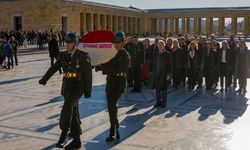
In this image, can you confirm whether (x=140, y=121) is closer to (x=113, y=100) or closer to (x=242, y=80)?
(x=113, y=100)

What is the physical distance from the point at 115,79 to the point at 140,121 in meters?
1.82

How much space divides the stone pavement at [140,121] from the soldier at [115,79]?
0.32m

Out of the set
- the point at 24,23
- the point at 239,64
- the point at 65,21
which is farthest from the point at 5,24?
the point at 239,64

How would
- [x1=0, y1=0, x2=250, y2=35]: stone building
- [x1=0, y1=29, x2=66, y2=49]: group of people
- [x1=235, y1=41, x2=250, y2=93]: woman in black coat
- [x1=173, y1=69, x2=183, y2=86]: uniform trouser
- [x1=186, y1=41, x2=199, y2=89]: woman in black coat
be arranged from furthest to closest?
1. [x1=0, y1=0, x2=250, y2=35]: stone building
2. [x1=0, y1=29, x2=66, y2=49]: group of people
3. [x1=173, y1=69, x2=183, y2=86]: uniform trouser
4. [x1=186, y1=41, x2=199, y2=89]: woman in black coat
5. [x1=235, y1=41, x2=250, y2=93]: woman in black coat

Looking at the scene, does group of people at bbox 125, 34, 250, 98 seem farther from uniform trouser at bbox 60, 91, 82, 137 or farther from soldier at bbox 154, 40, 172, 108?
uniform trouser at bbox 60, 91, 82, 137

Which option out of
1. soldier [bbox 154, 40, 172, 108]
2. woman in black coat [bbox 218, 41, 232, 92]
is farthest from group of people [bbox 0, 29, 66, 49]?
soldier [bbox 154, 40, 172, 108]

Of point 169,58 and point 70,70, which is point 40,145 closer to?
point 70,70

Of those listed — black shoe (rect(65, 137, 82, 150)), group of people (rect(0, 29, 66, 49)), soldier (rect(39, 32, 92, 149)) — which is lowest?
black shoe (rect(65, 137, 82, 150))

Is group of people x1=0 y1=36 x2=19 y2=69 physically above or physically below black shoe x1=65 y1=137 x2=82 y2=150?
above

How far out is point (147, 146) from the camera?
250 inches

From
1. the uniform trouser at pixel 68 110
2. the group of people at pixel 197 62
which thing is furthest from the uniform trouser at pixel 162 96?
the uniform trouser at pixel 68 110

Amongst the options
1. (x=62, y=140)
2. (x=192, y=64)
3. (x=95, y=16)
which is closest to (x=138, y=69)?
(x=192, y=64)

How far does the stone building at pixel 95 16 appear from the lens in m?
45.5

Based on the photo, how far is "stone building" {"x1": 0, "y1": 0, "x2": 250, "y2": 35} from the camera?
45469 mm
